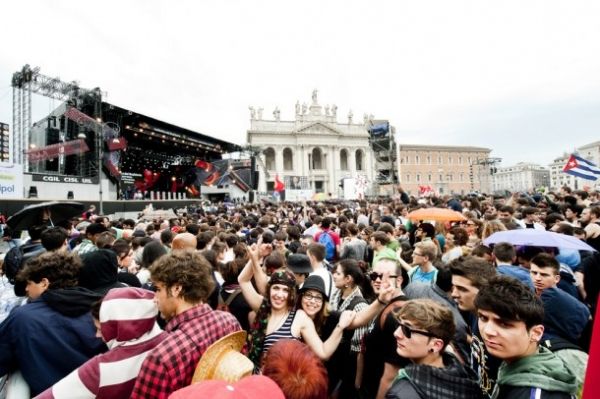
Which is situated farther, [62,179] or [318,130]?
[318,130]

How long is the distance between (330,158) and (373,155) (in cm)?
907

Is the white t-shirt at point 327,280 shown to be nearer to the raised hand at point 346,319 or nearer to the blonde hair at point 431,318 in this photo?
the raised hand at point 346,319

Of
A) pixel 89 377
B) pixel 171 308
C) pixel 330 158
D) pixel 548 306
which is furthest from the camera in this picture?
pixel 330 158

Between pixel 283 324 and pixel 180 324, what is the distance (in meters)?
0.89

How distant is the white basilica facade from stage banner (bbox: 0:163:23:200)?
42.9 metres

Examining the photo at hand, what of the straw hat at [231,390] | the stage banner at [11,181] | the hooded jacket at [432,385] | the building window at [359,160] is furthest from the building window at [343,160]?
the straw hat at [231,390]

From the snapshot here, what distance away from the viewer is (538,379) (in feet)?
4.47

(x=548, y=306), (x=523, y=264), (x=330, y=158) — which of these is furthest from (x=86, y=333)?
(x=330, y=158)

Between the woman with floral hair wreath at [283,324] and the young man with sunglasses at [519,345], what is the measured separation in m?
0.97

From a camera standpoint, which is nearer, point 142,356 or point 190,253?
point 142,356

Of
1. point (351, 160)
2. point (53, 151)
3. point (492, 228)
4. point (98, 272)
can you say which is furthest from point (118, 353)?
point (351, 160)

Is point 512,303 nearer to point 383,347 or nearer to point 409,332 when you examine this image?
point 409,332

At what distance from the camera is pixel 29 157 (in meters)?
19.2

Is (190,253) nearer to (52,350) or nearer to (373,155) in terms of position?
(52,350)
